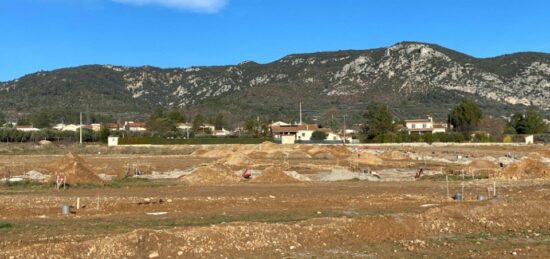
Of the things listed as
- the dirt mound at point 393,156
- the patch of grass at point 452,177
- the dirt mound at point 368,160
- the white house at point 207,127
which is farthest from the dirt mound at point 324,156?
the white house at point 207,127

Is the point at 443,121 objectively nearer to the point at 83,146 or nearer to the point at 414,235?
the point at 83,146

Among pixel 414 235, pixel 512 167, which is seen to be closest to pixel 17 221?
pixel 414 235

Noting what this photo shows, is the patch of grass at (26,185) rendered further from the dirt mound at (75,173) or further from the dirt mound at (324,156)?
the dirt mound at (324,156)

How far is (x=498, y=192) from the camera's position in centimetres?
3259

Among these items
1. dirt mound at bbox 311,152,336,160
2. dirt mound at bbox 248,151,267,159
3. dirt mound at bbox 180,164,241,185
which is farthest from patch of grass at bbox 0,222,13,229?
dirt mound at bbox 248,151,267,159

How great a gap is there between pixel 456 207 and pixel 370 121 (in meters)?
108

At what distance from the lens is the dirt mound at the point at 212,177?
41.2 meters

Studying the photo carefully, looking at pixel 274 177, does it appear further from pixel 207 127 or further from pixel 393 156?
pixel 207 127

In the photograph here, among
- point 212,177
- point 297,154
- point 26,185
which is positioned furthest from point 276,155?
point 26,185

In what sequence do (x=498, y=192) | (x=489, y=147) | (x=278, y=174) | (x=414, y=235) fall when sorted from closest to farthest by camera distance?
(x=414, y=235), (x=498, y=192), (x=278, y=174), (x=489, y=147)

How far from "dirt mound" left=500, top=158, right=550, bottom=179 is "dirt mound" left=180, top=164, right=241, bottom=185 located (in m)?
18.9

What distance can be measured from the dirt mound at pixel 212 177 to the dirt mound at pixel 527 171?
18.9 metres

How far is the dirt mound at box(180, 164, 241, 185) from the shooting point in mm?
41219

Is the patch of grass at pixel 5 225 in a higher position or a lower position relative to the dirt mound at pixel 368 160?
lower
